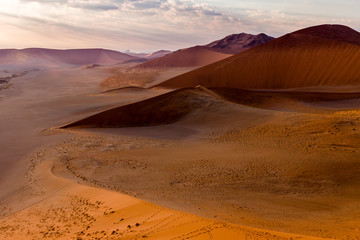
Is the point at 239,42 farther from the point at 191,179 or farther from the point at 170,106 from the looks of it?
the point at 191,179

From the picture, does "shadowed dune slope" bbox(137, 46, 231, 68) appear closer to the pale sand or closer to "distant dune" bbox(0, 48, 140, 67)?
"distant dune" bbox(0, 48, 140, 67)

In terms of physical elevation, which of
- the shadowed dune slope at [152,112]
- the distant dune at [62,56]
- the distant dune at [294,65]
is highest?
the distant dune at [62,56]

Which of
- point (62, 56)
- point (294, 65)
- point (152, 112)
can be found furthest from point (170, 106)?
point (62, 56)

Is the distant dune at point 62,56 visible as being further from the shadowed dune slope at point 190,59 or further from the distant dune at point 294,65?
the distant dune at point 294,65

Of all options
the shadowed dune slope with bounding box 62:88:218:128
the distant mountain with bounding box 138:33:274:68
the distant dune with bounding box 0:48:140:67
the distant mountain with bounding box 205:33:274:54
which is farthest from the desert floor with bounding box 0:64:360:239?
the distant dune with bounding box 0:48:140:67

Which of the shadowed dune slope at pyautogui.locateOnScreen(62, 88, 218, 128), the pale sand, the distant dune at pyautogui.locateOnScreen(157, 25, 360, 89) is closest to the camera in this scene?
the pale sand

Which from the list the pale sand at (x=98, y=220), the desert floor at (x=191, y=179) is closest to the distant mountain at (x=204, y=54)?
the desert floor at (x=191, y=179)
